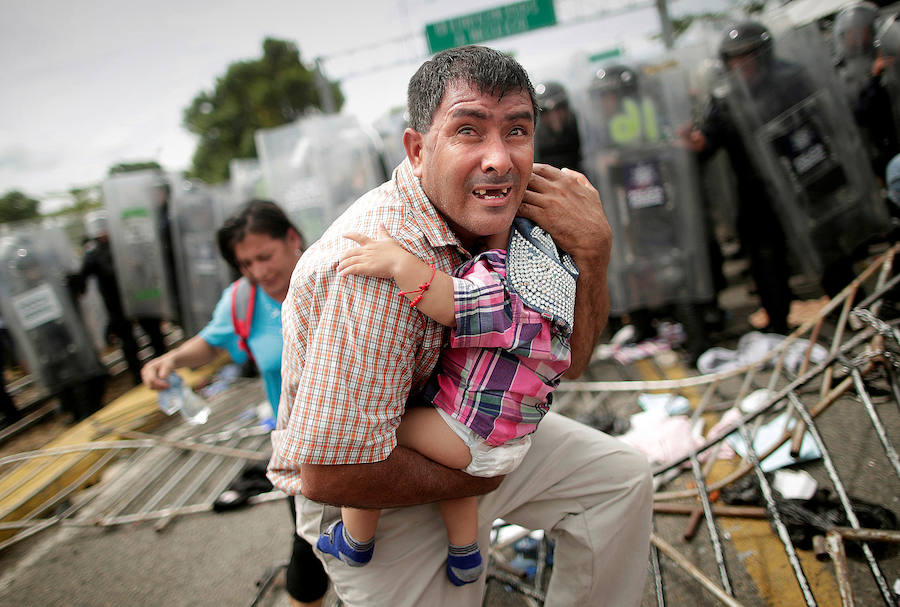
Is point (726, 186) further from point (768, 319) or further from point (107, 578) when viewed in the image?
point (107, 578)

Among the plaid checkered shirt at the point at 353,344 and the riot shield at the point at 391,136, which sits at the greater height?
the riot shield at the point at 391,136

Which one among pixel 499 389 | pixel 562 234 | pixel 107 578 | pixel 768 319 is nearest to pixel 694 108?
pixel 768 319

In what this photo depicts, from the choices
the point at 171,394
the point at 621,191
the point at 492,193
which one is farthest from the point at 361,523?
the point at 621,191

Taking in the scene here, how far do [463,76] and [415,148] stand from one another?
235mm

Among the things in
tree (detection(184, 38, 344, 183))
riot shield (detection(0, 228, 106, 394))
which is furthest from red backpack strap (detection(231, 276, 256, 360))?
tree (detection(184, 38, 344, 183))

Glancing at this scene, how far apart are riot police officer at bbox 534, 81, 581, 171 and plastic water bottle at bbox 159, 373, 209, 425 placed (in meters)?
3.55

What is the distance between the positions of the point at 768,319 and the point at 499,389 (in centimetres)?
430

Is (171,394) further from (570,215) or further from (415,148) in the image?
(570,215)

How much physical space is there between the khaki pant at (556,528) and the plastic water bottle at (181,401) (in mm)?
1067

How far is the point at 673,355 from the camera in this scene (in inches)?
184

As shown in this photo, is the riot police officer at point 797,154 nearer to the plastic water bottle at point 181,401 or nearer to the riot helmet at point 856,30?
the riot helmet at point 856,30

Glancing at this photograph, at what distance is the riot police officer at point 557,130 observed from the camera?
189 inches

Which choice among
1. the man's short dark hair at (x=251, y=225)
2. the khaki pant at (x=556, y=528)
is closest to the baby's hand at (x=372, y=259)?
the khaki pant at (x=556, y=528)

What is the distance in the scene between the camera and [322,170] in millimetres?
5762
